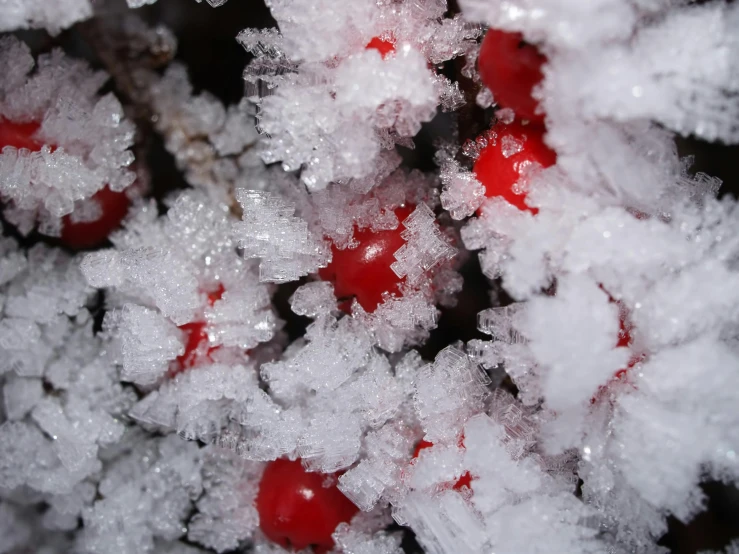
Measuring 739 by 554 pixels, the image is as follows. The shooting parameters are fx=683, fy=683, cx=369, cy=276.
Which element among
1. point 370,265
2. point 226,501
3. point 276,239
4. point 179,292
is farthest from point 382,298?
point 226,501

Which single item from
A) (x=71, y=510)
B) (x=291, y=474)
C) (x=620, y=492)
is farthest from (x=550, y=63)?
(x=71, y=510)

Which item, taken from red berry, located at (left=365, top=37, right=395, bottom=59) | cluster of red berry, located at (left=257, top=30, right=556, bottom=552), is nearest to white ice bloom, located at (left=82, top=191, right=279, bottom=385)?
cluster of red berry, located at (left=257, top=30, right=556, bottom=552)

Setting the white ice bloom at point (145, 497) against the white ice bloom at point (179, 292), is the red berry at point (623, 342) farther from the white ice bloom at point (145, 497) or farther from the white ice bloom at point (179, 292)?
the white ice bloom at point (145, 497)

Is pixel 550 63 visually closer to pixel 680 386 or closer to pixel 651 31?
pixel 651 31

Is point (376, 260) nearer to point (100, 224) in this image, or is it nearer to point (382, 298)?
point (382, 298)

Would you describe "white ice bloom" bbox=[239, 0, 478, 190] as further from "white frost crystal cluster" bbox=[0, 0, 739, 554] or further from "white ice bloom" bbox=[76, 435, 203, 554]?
"white ice bloom" bbox=[76, 435, 203, 554]

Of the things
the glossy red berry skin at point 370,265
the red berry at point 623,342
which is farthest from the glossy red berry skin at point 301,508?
the red berry at point 623,342
